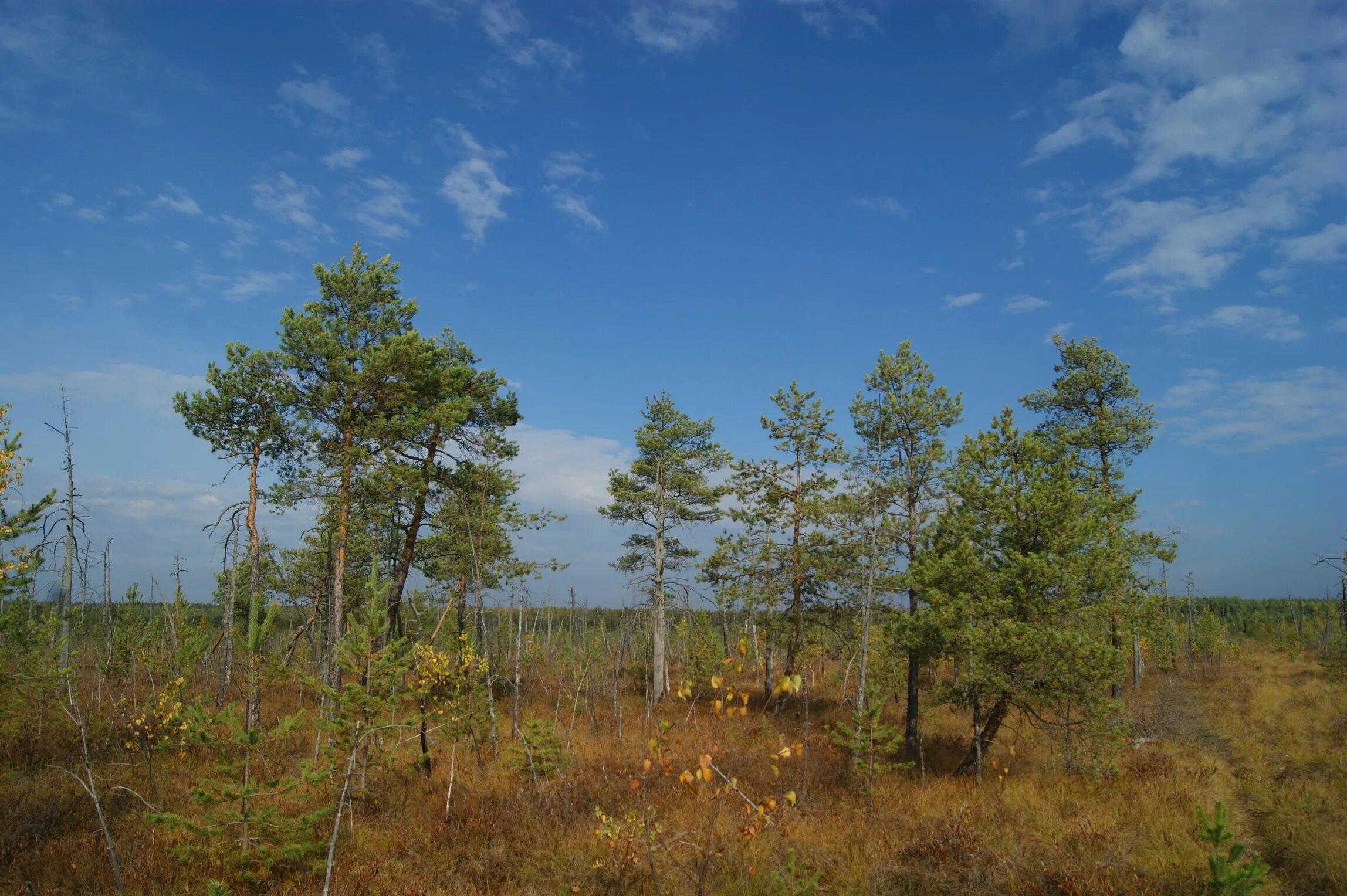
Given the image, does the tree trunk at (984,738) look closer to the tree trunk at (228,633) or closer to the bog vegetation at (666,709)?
the bog vegetation at (666,709)

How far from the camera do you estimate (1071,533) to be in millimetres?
14344

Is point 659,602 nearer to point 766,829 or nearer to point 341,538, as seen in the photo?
point 341,538

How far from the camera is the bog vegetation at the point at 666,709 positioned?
9422 millimetres

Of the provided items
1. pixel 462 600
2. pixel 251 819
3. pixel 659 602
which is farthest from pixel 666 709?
pixel 251 819

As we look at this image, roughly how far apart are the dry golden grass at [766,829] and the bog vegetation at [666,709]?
Answer: 82 mm

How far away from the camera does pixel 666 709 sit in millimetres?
23859

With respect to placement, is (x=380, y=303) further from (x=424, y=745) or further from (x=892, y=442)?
(x=892, y=442)

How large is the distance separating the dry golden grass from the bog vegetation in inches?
3.2

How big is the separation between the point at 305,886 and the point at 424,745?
471cm

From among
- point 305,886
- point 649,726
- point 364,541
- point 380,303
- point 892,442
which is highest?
point 380,303

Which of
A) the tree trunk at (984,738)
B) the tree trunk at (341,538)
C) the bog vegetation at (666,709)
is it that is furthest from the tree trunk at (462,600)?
the tree trunk at (984,738)

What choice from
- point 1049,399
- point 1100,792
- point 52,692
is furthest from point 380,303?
point 1049,399

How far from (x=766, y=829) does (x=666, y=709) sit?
12737mm

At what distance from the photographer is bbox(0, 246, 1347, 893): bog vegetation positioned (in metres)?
9.42
